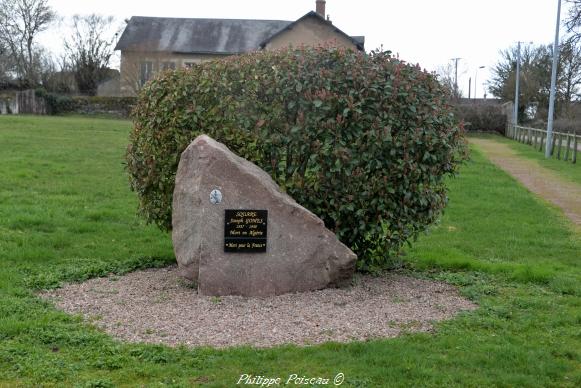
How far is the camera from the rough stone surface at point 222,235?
7.31 m

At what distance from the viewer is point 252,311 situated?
6926mm

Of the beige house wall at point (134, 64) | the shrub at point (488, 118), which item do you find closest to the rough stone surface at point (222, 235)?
the shrub at point (488, 118)

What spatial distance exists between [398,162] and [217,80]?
2188mm

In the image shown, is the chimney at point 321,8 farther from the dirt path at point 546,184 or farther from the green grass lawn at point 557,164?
the dirt path at point 546,184

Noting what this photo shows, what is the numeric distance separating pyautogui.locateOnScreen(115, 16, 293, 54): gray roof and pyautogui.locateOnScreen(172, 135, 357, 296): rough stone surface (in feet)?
188

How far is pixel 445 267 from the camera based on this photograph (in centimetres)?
938

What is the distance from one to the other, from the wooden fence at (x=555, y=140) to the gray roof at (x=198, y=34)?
25020 mm

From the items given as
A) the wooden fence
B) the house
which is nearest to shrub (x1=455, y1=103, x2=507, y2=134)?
the wooden fence

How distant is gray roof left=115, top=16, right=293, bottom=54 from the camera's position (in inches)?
2530

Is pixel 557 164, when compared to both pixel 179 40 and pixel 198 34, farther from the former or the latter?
pixel 179 40

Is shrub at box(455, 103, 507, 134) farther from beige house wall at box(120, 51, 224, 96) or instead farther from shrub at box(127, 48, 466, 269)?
shrub at box(127, 48, 466, 269)

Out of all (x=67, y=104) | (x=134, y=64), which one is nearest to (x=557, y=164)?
(x=134, y=64)

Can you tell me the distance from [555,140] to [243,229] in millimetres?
28406

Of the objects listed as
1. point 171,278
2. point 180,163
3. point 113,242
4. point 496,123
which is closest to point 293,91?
point 180,163
